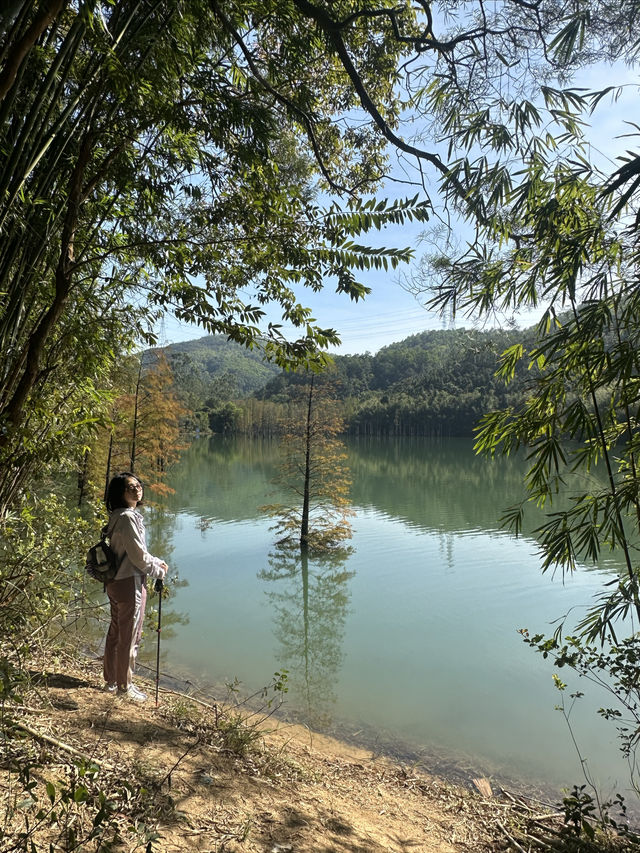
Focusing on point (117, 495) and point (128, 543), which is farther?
point (117, 495)

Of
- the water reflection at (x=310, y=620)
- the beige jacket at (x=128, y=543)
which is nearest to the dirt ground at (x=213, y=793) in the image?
the beige jacket at (x=128, y=543)

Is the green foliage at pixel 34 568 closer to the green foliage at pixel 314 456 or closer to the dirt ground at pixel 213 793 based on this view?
the dirt ground at pixel 213 793

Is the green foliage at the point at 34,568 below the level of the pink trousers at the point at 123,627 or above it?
above

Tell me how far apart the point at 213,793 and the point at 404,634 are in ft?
23.5

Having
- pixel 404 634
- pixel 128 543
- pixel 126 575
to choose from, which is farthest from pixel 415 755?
pixel 128 543

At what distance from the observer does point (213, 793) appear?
7.75 ft

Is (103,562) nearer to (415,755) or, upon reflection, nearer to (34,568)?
(34,568)

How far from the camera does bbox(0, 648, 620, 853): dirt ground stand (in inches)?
74.4

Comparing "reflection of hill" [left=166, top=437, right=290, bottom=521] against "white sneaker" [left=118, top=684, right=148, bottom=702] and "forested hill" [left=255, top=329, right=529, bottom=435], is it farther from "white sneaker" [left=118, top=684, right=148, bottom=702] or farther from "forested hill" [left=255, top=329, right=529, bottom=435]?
"forested hill" [left=255, top=329, right=529, bottom=435]

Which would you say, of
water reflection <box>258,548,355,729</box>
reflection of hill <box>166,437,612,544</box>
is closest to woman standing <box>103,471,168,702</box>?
water reflection <box>258,548,355,729</box>

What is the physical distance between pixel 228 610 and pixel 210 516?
9.74m

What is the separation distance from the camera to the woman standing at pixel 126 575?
319 cm

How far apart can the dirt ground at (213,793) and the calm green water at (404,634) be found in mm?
2150

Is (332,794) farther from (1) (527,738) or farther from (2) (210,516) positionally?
(2) (210,516)
